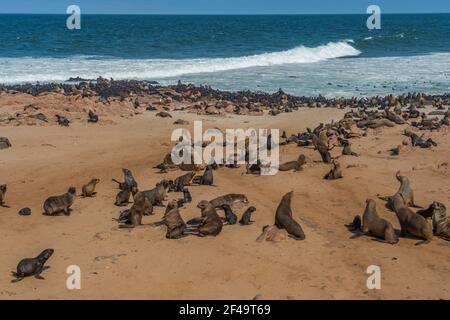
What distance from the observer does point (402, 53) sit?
51.2 metres

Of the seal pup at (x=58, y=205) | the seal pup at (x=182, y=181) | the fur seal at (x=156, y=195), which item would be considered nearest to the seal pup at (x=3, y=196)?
the seal pup at (x=58, y=205)

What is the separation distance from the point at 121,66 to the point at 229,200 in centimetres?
2947

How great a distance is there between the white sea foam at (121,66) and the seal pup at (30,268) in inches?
973

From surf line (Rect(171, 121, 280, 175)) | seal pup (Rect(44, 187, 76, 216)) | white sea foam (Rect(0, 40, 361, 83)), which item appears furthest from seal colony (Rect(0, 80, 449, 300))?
white sea foam (Rect(0, 40, 361, 83))

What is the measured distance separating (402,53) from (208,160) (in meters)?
42.5

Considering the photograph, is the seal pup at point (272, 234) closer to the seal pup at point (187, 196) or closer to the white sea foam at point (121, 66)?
the seal pup at point (187, 196)

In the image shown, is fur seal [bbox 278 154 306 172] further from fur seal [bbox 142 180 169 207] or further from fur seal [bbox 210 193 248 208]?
fur seal [bbox 142 180 169 207]

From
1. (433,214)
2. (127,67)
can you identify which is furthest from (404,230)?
(127,67)

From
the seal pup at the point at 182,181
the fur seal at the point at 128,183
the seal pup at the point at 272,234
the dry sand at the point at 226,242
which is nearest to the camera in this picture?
the dry sand at the point at 226,242

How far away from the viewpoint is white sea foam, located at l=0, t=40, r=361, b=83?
3269cm

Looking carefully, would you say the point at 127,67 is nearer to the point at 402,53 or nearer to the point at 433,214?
the point at 402,53

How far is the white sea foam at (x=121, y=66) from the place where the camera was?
1287 inches

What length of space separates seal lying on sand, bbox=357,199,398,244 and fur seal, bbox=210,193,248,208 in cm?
240
